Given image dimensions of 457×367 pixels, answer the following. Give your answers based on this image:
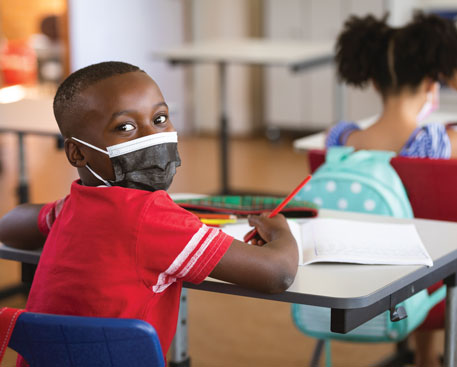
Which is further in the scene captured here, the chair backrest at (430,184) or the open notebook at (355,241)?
the chair backrest at (430,184)

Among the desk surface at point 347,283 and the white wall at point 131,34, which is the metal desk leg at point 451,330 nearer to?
the desk surface at point 347,283

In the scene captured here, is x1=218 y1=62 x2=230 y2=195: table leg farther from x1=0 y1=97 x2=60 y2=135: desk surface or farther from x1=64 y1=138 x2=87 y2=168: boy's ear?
x1=64 y1=138 x2=87 y2=168: boy's ear

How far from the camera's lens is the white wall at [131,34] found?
657 cm

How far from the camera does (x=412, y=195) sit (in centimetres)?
200

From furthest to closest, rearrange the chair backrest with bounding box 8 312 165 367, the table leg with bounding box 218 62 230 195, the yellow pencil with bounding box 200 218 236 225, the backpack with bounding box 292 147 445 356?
the table leg with bounding box 218 62 230 195
the backpack with bounding box 292 147 445 356
the yellow pencil with bounding box 200 218 236 225
the chair backrest with bounding box 8 312 165 367

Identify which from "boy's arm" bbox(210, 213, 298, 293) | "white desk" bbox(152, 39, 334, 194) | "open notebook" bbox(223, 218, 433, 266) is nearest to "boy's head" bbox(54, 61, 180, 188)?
"boy's arm" bbox(210, 213, 298, 293)

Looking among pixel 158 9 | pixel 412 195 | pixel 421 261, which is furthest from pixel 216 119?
pixel 421 261

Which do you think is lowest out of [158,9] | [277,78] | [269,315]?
[269,315]

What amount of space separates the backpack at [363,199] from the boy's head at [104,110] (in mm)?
702

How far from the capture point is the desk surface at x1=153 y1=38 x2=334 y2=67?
14.9 ft

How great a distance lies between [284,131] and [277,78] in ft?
1.57

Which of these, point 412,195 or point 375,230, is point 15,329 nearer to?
point 375,230

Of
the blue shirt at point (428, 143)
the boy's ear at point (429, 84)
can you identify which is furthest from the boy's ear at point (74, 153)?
the boy's ear at point (429, 84)

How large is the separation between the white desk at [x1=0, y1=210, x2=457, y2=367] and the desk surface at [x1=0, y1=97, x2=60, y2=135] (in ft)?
4.58
